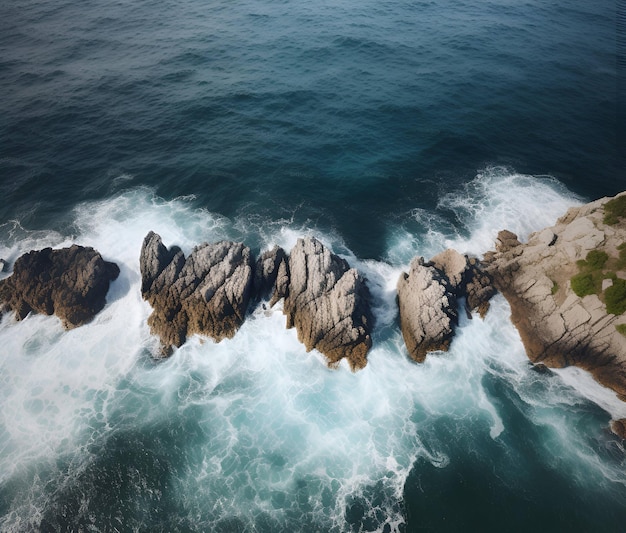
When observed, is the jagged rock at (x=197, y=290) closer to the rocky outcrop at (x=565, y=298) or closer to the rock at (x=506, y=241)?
the rocky outcrop at (x=565, y=298)

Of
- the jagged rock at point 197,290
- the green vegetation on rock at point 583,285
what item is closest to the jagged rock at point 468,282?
the green vegetation on rock at point 583,285

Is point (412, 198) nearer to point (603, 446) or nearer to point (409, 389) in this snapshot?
point (409, 389)

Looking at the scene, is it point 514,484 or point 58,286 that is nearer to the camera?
point 514,484

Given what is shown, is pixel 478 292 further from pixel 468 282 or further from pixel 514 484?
pixel 514 484

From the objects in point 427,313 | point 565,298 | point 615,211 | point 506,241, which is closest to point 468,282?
point 427,313

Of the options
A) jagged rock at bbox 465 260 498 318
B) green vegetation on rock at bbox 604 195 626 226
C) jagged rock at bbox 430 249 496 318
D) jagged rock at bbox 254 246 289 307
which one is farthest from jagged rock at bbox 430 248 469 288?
jagged rock at bbox 254 246 289 307

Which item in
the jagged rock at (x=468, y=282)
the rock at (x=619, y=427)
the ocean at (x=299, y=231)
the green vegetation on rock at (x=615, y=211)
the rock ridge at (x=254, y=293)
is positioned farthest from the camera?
the jagged rock at (x=468, y=282)

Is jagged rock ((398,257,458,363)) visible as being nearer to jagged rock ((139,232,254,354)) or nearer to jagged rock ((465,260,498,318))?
jagged rock ((465,260,498,318))
